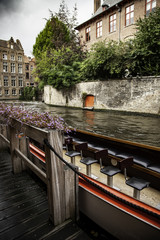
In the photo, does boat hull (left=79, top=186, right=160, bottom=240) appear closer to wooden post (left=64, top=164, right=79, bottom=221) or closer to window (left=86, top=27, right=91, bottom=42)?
wooden post (left=64, top=164, right=79, bottom=221)

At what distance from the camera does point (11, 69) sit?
36438mm

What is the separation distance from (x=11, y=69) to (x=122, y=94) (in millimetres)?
32218

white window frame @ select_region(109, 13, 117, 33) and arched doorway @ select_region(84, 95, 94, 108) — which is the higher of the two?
white window frame @ select_region(109, 13, 117, 33)

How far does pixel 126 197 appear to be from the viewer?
149 centimetres

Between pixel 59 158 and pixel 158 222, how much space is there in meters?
0.89

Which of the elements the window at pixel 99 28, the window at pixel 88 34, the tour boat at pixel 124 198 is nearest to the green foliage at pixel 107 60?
the window at pixel 99 28

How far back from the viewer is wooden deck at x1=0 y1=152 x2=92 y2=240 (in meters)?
1.50

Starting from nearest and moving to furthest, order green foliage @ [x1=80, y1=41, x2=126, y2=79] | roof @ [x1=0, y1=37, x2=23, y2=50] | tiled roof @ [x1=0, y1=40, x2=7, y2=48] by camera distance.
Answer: green foliage @ [x1=80, y1=41, x2=126, y2=79] → tiled roof @ [x1=0, y1=40, x2=7, y2=48] → roof @ [x1=0, y1=37, x2=23, y2=50]

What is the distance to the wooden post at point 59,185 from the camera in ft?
4.83

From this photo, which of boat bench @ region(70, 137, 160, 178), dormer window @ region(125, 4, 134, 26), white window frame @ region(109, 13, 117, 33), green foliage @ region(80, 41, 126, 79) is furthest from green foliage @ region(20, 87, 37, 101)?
boat bench @ region(70, 137, 160, 178)

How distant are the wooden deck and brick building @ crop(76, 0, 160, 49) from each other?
16.7 meters

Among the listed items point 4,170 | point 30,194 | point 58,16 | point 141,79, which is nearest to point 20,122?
point 30,194

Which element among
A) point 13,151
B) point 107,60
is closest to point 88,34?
point 107,60

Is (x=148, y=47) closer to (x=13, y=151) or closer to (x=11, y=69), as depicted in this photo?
(x=13, y=151)
